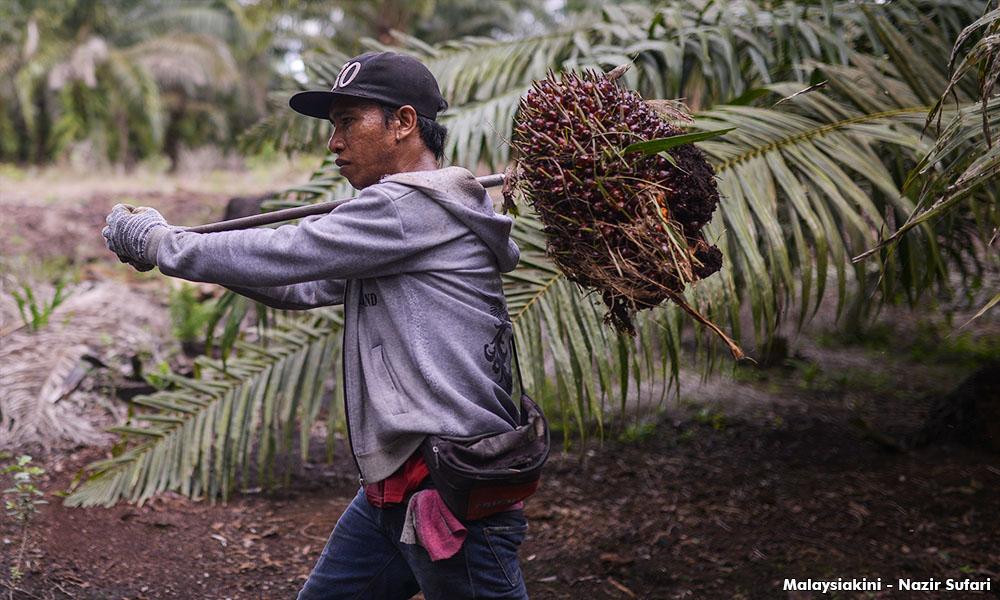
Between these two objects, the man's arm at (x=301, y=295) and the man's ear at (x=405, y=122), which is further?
the man's arm at (x=301, y=295)

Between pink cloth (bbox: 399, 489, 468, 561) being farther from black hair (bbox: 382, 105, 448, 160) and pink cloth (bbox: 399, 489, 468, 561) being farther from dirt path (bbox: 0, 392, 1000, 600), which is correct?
dirt path (bbox: 0, 392, 1000, 600)

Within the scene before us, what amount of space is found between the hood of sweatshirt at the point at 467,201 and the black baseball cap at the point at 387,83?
18 cm

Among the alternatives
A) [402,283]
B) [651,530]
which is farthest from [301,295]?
[651,530]

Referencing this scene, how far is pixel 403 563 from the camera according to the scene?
2389 mm

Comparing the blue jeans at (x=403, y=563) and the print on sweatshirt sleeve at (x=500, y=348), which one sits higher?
the print on sweatshirt sleeve at (x=500, y=348)

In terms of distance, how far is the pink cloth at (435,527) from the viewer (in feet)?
6.75

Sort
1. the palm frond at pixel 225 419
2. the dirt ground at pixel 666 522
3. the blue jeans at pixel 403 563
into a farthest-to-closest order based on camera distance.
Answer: the palm frond at pixel 225 419, the dirt ground at pixel 666 522, the blue jeans at pixel 403 563

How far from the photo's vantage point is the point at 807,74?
14.7 ft

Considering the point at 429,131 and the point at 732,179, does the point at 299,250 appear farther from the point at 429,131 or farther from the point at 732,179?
the point at 732,179

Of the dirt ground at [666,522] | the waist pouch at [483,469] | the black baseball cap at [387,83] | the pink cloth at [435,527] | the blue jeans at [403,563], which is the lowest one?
the dirt ground at [666,522]

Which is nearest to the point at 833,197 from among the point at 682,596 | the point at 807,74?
the point at 807,74

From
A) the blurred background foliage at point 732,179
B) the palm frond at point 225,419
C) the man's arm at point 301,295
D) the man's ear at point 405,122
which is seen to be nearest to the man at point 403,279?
the man's ear at point 405,122

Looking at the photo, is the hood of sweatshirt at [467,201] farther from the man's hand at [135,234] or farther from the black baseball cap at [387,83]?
the man's hand at [135,234]

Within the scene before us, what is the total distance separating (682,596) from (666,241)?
204 cm
